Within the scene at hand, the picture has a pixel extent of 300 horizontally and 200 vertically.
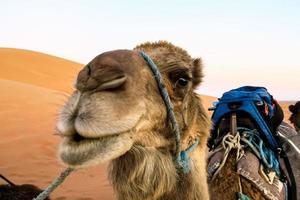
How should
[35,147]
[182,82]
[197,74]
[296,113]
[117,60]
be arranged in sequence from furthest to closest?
[35,147], [296,113], [197,74], [182,82], [117,60]

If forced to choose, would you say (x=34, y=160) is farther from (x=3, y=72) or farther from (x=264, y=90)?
(x=3, y=72)

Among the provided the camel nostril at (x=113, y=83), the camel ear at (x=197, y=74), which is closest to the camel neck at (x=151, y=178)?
the camel nostril at (x=113, y=83)

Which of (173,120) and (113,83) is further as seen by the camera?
(173,120)

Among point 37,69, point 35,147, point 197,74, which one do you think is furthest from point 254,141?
point 37,69

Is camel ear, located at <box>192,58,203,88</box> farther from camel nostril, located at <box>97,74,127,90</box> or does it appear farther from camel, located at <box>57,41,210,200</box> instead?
camel nostril, located at <box>97,74,127,90</box>

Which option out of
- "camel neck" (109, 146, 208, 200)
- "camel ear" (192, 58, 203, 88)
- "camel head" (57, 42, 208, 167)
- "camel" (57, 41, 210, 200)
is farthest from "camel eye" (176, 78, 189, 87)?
"camel neck" (109, 146, 208, 200)

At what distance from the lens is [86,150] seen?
85.9 inches

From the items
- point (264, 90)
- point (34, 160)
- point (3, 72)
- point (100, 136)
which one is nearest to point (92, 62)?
point (100, 136)

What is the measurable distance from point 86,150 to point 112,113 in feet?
0.65

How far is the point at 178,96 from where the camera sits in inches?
114

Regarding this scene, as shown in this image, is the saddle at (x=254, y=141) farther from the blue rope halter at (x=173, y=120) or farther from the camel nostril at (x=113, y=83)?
the camel nostril at (x=113, y=83)

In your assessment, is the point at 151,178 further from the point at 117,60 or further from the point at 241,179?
the point at 241,179

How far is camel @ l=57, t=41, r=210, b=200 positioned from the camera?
219cm

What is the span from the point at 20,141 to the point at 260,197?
10208 mm
